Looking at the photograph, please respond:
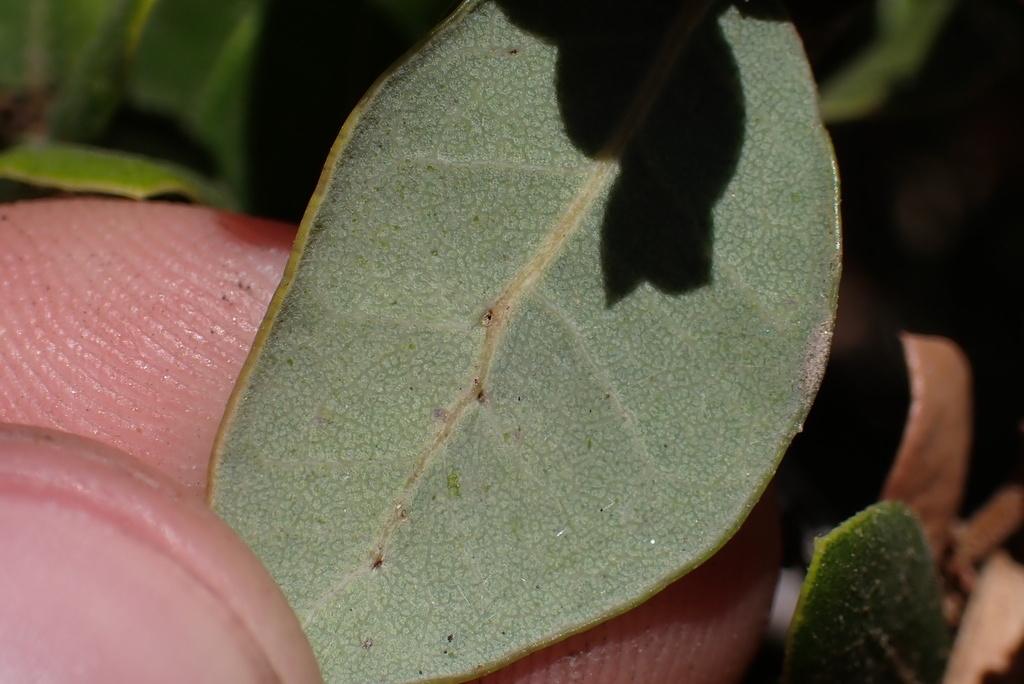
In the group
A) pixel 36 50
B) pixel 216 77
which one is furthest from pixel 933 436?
pixel 36 50

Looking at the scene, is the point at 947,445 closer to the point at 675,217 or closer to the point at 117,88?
the point at 675,217

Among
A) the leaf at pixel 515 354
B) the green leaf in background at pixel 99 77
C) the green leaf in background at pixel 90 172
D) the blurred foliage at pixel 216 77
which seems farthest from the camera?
the blurred foliage at pixel 216 77

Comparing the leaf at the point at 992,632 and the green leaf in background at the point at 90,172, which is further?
the leaf at the point at 992,632

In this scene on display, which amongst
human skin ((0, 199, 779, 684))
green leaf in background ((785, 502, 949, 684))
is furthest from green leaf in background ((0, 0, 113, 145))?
green leaf in background ((785, 502, 949, 684))

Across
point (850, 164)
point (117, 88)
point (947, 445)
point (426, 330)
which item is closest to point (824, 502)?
point (947, 445)

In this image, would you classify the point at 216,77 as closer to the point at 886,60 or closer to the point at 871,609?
the point at 886,60

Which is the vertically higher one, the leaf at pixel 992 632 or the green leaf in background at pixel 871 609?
the green leaf in background at pixel 871 609

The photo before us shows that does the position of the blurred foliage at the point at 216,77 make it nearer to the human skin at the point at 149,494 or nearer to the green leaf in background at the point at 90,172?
the green leaf in background at the point at 90,172

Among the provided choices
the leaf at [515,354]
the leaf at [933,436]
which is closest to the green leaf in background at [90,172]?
the leaf at [515,354]
